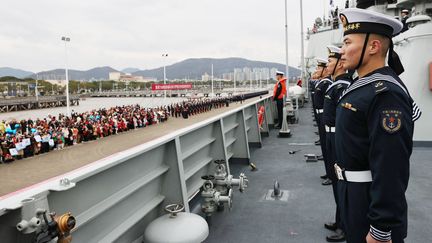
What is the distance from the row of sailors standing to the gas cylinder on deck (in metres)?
0.92

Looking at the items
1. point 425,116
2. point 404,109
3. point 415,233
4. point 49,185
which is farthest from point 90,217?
point 425,116

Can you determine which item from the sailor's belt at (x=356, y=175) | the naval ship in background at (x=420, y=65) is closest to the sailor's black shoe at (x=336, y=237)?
the sailor's belt at (x=356, y=175)

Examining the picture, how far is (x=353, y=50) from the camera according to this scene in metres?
1.57

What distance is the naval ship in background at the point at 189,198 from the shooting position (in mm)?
1413

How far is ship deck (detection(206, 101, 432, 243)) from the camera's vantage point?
2.89m

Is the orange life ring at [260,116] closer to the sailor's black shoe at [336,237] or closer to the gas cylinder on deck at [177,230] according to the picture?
the sailor's black shoe at [336,237]

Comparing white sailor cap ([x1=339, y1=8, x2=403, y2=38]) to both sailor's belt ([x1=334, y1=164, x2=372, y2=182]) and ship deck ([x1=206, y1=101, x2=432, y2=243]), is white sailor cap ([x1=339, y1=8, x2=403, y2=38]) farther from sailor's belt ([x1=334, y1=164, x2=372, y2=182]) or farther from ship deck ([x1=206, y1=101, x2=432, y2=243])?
ship deck ([x1=206, y1=101, x2=432, y2=243])

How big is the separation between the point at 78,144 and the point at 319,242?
13.6 meters

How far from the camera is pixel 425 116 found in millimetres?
6582

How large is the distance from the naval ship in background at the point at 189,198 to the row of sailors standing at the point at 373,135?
1.04 m

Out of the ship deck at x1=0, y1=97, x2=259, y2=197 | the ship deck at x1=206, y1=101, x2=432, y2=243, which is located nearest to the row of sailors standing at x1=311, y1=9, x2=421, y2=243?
the ship deck at x1=206, y1=101, x2=432, y2=243

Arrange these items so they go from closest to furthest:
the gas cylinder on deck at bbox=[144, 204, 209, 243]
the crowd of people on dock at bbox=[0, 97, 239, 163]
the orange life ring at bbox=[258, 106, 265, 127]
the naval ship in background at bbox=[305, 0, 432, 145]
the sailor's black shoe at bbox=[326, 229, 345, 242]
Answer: the gas cylinder on deck at bbox=[144, 204, 209, 243] → the sailor's black shoe at bbox=[326, 229, 345, 242] → the naval ship in background at bbox=[305, 0, 432, 145] → the orange life ring at bbox=[258, 106, 265, 127] → the crowd of people on dock at bbox=[0, 97, 239, 163]

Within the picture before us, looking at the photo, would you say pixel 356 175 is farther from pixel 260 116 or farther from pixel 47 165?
pixel 47 165

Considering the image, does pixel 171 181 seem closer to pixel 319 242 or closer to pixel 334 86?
pixel 319 242
